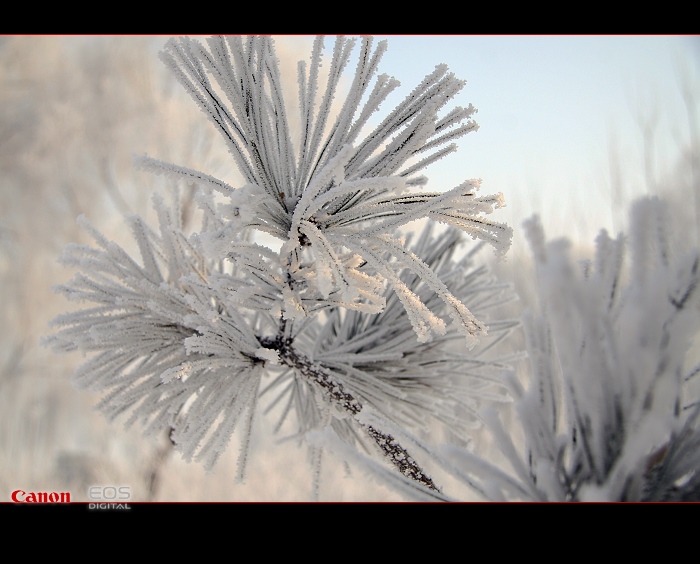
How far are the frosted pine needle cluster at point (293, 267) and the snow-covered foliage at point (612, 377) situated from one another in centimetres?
7

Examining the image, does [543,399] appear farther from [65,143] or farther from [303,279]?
[65,143]

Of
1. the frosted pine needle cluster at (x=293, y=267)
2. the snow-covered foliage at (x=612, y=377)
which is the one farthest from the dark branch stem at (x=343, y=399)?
the snow-covered foliage at (x=612, y=377)

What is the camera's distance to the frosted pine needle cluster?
265 mm

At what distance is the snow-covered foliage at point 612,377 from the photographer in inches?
6.0

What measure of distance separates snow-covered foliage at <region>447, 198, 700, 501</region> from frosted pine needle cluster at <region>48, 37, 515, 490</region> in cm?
7

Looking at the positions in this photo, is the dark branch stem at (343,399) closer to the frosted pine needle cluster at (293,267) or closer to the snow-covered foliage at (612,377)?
the frosted pine needle cluster at (293,267)

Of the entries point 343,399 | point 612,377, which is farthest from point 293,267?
point 612,377

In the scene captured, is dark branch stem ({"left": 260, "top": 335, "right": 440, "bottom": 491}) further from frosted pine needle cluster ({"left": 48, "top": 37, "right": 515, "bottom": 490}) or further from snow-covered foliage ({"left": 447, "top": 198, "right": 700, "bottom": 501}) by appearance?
snow-covered foliage ({"left": 447, "top": 198, "right": 700, "bottom": 501})

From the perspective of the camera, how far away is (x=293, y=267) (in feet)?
1.04

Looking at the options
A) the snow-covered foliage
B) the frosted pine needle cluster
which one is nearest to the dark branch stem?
the frosted pine needle cluster

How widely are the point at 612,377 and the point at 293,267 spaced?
215mm
